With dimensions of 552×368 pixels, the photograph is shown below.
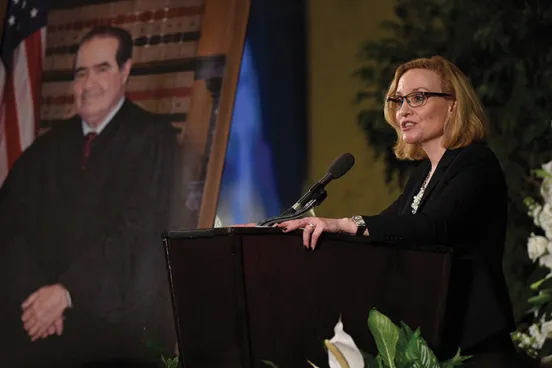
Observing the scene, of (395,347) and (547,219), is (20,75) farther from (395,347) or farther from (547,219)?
(395,347)

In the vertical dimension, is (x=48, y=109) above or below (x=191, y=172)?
above

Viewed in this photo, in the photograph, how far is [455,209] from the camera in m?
1.71

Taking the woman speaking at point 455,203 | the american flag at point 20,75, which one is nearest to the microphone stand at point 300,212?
the woman speaking at point 455,203

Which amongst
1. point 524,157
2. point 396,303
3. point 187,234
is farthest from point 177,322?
point 524,157

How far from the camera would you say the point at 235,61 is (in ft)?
14.2

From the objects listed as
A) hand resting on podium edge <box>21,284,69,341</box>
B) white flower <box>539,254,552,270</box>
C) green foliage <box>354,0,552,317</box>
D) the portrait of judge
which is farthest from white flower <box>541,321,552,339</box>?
hand resting on podium edge <box>21,284,69,341</box>

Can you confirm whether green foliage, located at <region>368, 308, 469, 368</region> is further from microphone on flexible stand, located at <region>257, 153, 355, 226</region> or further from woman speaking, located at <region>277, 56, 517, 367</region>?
microphone on flexible stand, located at <region>257, 153, 355, 226</region>

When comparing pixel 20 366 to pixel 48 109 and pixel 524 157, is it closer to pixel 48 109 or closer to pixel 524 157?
pixel 48 109

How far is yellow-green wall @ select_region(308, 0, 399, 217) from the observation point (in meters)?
4.51

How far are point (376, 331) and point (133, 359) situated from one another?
9.73 feet

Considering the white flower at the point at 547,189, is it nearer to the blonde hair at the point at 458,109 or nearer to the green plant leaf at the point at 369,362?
the blonde hair at the point at 458,109

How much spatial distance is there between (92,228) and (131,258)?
265 mm

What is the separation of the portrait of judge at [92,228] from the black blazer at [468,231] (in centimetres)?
262

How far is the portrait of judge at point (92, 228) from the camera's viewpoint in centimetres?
425
